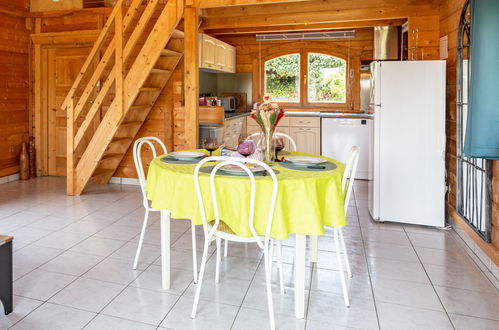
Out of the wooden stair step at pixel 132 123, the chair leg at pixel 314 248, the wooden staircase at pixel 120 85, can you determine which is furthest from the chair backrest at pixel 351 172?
the wooden stair step at pixel 132 123

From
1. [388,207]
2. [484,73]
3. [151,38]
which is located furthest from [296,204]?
[151,38]

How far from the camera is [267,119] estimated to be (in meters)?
2.67

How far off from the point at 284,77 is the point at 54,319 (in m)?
6.14

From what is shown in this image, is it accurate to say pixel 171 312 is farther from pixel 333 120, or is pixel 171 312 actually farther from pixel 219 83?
pixel 219 83

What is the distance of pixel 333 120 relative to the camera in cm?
643

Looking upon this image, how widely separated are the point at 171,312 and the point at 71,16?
5.25 meters

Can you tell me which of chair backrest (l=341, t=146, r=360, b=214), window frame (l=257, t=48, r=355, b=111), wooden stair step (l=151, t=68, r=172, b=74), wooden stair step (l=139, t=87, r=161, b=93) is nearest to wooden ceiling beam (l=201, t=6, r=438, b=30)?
wooden stair step (l=151, t=68, r=172, b=74)

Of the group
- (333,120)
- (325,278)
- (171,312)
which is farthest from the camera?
(333,120)

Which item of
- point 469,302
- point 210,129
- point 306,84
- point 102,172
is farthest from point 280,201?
point 306,84

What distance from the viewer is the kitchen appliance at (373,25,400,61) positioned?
6.23 m

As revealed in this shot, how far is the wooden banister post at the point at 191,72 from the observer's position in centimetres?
464

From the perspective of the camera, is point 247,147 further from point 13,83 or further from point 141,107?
point 13,83

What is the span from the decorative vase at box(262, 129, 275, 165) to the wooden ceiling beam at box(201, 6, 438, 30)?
125 inches

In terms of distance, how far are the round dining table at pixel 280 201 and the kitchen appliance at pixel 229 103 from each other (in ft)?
14.8
